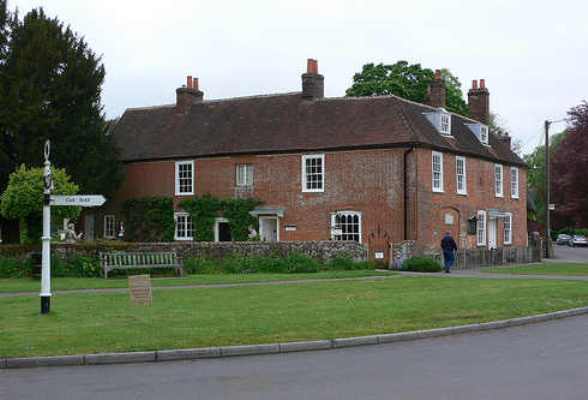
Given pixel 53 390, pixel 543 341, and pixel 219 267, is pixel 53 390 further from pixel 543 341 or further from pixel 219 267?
pixel 219 267

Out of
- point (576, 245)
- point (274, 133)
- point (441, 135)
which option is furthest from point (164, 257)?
point (576, 245)

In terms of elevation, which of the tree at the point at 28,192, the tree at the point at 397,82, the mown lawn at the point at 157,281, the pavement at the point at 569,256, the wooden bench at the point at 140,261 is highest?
the tree at the point at 397,82

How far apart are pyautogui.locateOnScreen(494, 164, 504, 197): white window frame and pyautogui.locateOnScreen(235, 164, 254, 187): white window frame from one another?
14141 mm

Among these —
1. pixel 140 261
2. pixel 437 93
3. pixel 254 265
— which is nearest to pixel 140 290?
pixel 140 261

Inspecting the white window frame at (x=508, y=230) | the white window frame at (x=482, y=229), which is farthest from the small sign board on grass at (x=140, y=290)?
the white window frame at (x=508, y=230)

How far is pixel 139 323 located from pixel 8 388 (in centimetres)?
476

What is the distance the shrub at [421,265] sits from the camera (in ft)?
109

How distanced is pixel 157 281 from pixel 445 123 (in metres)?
21.0

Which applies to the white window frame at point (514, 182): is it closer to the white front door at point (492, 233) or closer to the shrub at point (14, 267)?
the white front door at point (492, 233)

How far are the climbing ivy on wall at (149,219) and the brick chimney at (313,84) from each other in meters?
8.97

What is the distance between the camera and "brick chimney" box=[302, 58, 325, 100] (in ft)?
135

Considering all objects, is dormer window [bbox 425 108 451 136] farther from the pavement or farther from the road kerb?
the road kerb

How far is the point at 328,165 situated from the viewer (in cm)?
3847

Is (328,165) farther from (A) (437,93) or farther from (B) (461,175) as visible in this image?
(A) (437,93)
